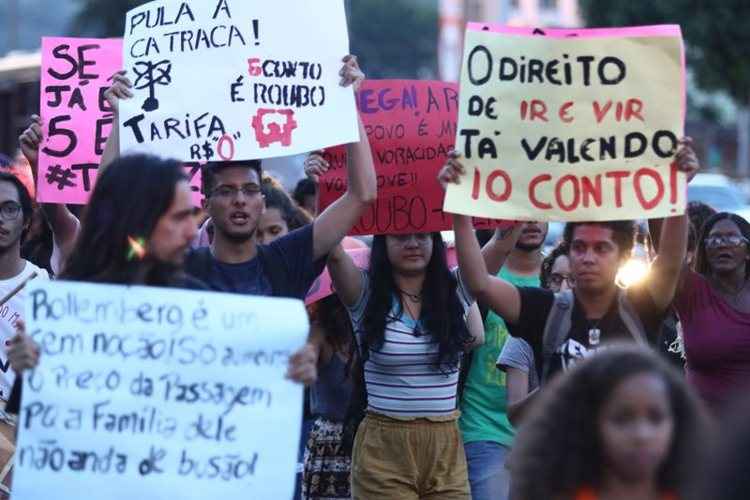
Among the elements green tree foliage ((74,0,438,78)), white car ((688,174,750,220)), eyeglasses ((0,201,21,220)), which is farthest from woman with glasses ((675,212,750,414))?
green tree foliage ((74,0,438,78))

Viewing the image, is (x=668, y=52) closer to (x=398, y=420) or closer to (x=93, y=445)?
(x=398, y=420)

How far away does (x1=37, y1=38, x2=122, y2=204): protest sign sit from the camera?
6621 mm

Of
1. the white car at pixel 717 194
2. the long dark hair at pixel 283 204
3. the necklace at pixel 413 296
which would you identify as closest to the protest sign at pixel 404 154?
the necklace at pixel 413 296

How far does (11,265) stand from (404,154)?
5.52ft

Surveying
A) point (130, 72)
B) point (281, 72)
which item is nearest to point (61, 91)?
point (130, 72)

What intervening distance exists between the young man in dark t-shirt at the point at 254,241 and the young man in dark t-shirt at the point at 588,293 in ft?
1.31

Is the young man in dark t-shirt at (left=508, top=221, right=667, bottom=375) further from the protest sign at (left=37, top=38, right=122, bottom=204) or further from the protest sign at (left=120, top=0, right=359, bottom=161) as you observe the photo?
the protest sign at (left=37, top=38, right=122, bottom=204)

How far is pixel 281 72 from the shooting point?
6215mm

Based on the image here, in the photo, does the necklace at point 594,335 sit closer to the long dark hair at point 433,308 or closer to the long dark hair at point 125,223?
the long dark hair at point 433,308

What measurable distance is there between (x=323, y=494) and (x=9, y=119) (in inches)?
610

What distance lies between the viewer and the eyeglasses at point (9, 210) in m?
6.56

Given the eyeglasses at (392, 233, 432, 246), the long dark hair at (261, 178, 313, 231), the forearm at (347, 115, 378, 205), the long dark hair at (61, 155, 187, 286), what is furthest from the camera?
the long dark hair at (261, 178, 313, 231)

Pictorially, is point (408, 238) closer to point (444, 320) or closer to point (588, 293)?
point (444, 320)

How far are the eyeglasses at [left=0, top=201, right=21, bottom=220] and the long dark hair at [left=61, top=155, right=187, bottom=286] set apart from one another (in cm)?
210
